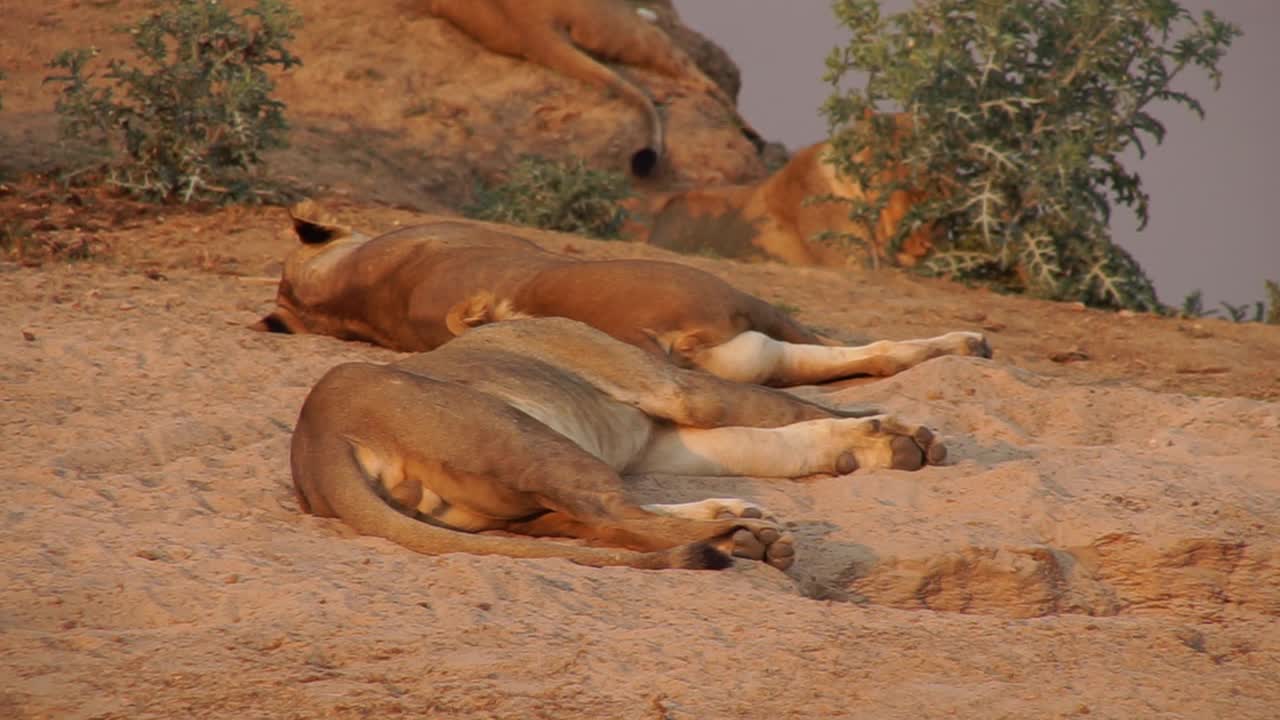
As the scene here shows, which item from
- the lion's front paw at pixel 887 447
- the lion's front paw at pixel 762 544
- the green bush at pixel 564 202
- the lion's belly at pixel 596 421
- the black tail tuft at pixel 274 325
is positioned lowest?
the black tail tuft at pixel 274 325

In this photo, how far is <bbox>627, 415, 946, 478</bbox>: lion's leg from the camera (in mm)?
4988

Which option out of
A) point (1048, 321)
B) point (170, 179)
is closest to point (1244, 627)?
point (1048, 321)

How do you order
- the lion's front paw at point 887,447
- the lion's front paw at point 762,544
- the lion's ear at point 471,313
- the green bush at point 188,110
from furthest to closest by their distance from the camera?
the green bush at point 188,110
the lion's ear at point 471,313
the lion's front paw at point 887,447
the lion's front paw at point 762,544

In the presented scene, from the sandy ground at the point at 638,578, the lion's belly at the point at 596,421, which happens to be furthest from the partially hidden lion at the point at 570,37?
the lion's belly at the point at 596,421

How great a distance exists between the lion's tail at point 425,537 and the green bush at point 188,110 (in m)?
6.01

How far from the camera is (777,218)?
1277cm

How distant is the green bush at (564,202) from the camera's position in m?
11.1

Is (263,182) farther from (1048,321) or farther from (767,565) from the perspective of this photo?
(767,565)

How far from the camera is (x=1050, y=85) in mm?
10203

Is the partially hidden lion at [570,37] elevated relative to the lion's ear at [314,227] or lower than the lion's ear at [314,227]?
elevated

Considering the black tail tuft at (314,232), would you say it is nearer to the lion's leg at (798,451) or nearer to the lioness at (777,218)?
the lion's leg at (798,451)

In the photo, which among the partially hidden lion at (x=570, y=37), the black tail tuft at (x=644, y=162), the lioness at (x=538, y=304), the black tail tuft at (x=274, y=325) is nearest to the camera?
the lioness at (x=538, y=304)

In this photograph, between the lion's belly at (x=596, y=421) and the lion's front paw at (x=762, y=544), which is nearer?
the lion's front paw at (x=762, y=544)

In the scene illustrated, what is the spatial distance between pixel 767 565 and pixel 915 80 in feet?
21.6
